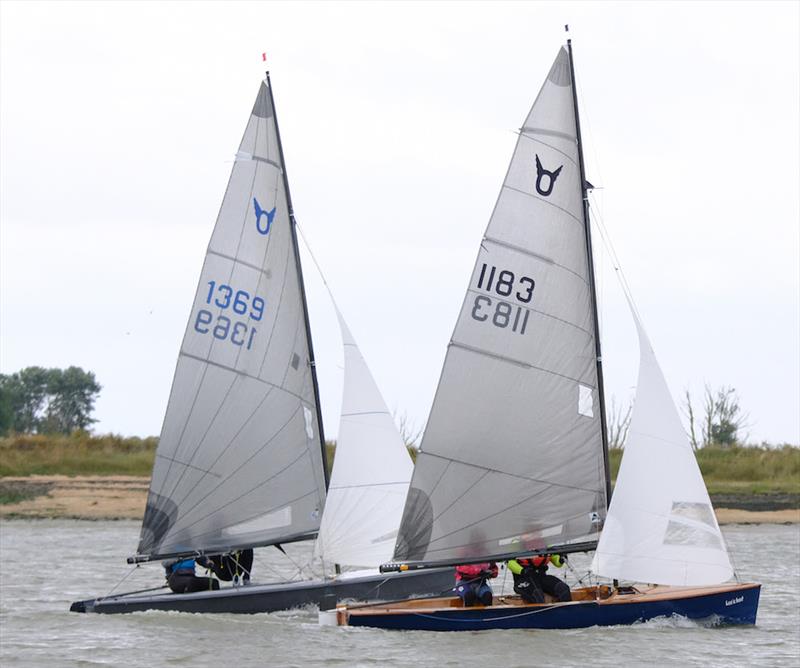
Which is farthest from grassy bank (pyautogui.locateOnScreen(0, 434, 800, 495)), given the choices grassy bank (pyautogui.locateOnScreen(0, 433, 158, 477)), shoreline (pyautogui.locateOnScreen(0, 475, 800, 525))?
shoreline (pyautogui.locateOnScreen(0, 475, 800, 525))

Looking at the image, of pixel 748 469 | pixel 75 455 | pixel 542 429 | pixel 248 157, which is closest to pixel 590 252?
pixel 542 429

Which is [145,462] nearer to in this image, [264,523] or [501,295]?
[264,523]

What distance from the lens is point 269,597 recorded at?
24391mm

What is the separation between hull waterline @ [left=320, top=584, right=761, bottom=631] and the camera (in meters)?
22.1

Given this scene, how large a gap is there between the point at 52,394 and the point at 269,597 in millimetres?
69262

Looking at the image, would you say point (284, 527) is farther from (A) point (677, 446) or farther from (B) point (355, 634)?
(A) point (677, 446)

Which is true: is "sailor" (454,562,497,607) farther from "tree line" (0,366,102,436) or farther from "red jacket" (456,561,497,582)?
"tree line" (0,366,102,436)

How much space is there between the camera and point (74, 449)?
59.3m

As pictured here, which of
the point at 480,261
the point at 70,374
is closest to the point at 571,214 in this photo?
the point at 480,261

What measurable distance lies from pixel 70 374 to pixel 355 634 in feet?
238

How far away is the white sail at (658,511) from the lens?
73.4ft

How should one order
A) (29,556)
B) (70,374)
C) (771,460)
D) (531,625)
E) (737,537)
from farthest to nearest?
(70,374), (771,460), (737,537), (29,556), (531,625)

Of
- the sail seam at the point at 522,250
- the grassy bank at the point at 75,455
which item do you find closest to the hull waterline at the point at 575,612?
the sail seam at the point at 522,250

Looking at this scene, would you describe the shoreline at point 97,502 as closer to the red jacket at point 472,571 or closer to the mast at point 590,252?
the mast at point 590,252
